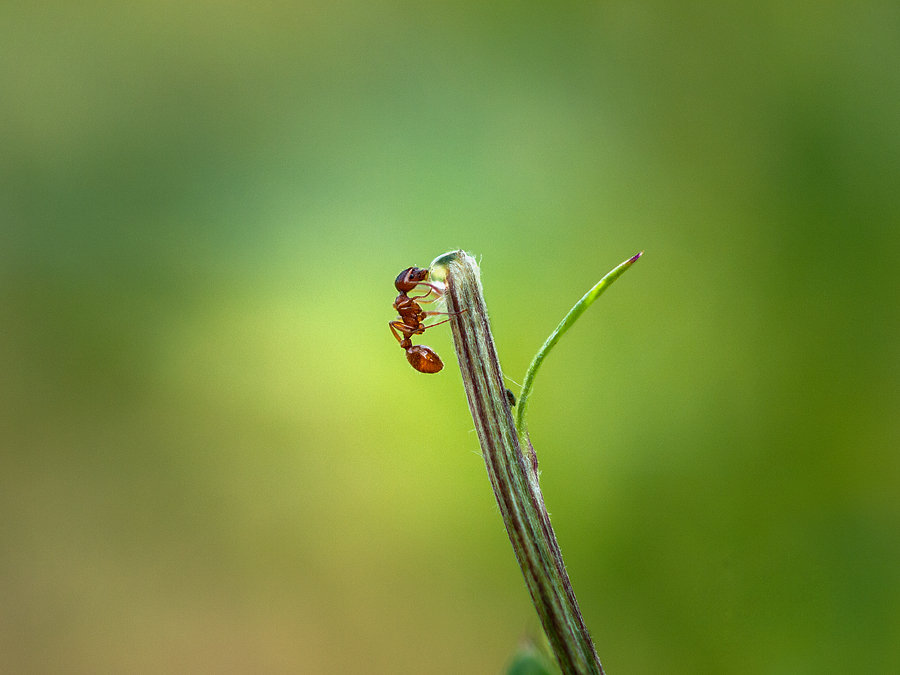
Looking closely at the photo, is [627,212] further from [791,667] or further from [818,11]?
[791,667]

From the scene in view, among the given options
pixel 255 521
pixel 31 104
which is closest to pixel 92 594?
pixel 255 521

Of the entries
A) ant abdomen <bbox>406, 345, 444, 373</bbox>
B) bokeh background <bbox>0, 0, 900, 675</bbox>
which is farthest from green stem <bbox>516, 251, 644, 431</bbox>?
bokeh background <bbox>0, 0, 900, 675</bbox>

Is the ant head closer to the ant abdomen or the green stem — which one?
the ant abdomen

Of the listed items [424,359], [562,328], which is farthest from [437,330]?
[562,328]

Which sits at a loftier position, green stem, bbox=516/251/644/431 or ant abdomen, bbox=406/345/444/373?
green stem, bbox=516/251/644/431

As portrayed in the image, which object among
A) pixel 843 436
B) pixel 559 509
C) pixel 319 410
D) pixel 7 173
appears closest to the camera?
pixel 843 436

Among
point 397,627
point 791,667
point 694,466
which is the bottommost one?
point 397,627
